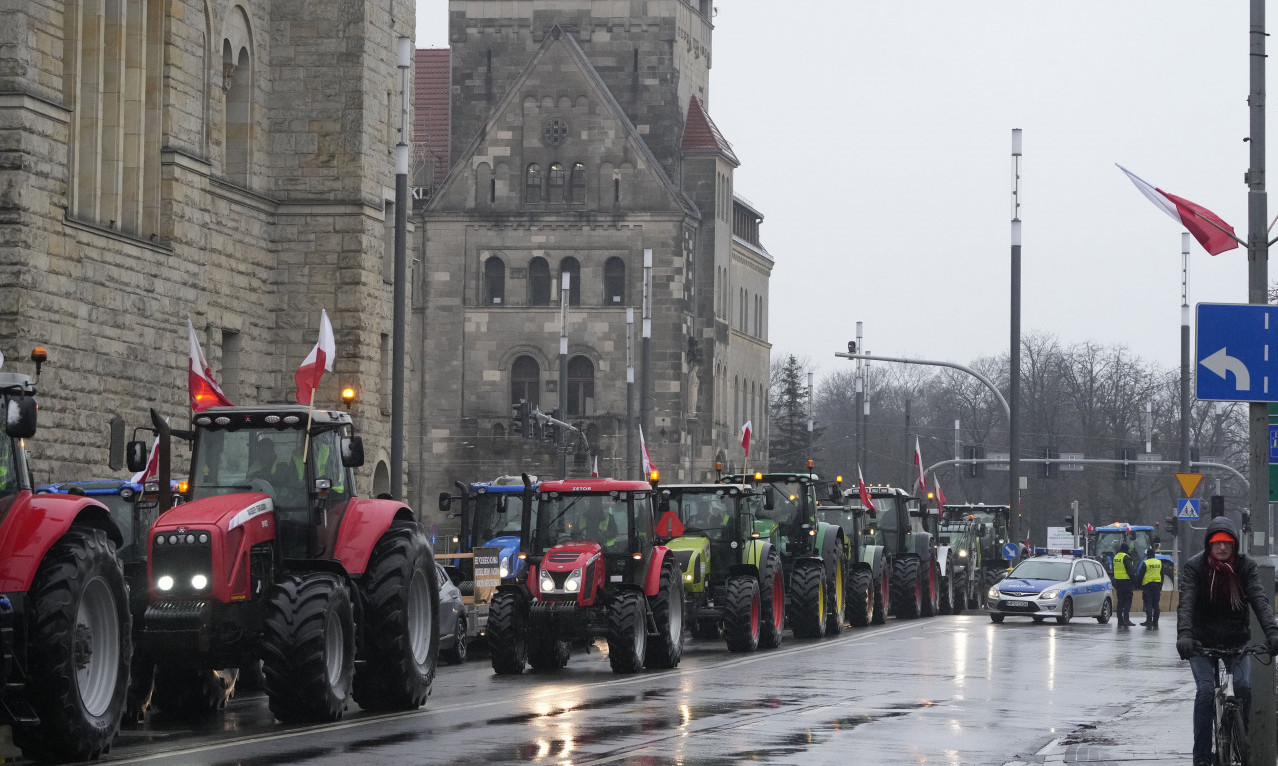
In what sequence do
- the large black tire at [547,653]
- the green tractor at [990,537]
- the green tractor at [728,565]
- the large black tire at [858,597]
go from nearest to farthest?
the large black tire at [547,653], the green tractor at [728,565], the large black tire at [858,597], the green tractor at [990,537]

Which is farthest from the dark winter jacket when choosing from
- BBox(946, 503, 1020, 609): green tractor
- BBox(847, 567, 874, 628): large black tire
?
BBox(946, 503, 1020, 609): green tractor

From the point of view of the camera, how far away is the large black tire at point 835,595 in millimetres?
32844

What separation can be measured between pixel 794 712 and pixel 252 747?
5655 millimetres

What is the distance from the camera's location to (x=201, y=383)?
73.9 ft

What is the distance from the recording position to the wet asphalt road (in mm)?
14477

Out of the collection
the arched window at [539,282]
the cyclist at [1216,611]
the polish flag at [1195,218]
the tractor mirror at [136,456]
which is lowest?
the cyclist at [1216,611]

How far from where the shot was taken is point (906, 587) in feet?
134

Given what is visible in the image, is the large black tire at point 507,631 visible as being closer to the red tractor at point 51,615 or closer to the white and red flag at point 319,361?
the white and red flag at point 319,361

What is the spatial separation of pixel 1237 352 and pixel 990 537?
39193 millimetres

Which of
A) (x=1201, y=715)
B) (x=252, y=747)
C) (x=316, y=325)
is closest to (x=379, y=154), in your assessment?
(x=316, y=325)

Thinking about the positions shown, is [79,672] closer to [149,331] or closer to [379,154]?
[149,331]

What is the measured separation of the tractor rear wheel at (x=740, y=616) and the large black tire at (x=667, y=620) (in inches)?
109

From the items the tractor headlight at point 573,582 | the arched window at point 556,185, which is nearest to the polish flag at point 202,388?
the tractor headlight at point 573,582

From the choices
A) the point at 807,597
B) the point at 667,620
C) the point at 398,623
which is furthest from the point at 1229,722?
the point at 807,597
